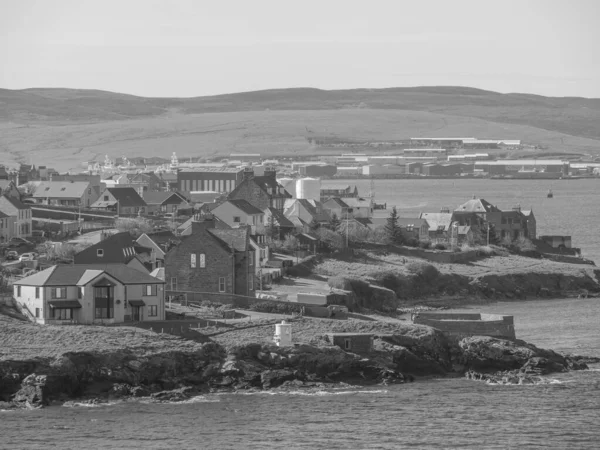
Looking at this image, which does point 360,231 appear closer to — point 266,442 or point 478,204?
point 478,204

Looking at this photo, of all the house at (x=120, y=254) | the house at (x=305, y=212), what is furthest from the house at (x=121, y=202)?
the house at (x=120, y=254)

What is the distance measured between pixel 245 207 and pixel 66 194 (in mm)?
26851

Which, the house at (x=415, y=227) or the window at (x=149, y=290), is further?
the house at (x=415, y=227)

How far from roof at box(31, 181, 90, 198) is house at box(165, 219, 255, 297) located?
52.0m

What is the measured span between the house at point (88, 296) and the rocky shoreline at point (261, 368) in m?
4.37

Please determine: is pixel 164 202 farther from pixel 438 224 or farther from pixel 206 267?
pixel 206 267

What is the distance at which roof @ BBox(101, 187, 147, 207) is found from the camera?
105500 millimetres

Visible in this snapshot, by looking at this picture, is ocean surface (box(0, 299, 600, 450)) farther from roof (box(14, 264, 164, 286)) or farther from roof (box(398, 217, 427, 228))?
roof (box(398, 217, 427, 228))

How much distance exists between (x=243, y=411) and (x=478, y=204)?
62.7m

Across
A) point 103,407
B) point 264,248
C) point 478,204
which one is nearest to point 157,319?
point 103,407

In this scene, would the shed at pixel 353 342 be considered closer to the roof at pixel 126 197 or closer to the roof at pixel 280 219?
the roof at pixel 280 219

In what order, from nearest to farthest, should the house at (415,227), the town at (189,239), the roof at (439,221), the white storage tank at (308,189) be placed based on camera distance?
the town at (189,239)
the house at (415,227)
the roof at (439,221)
the white storage tank at (308,189)

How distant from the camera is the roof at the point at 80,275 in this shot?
51.9 metres

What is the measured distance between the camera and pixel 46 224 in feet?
298
